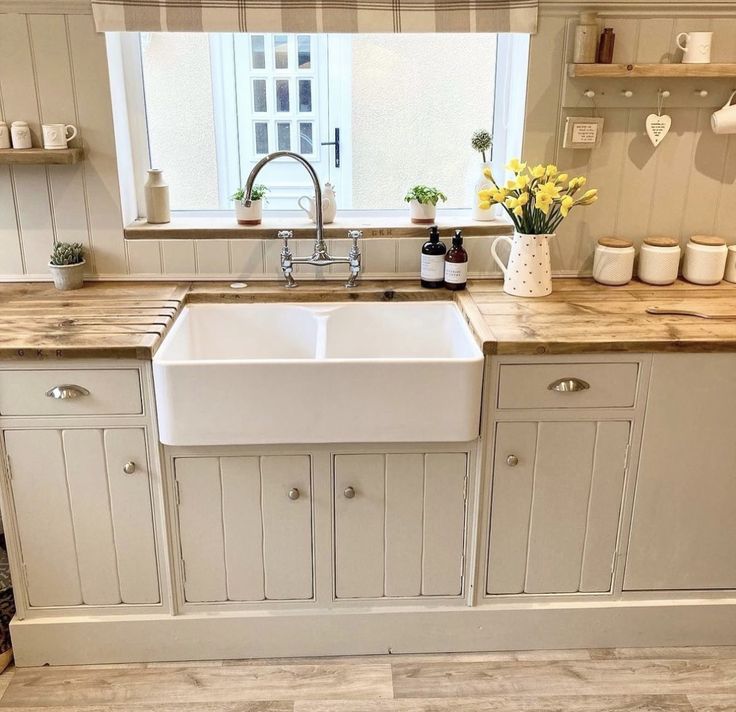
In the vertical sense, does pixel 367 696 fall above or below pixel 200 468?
below

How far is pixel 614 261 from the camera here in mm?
2244

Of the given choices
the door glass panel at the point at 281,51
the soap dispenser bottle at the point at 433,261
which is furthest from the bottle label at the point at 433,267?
the door glass panel at the point at 281,51

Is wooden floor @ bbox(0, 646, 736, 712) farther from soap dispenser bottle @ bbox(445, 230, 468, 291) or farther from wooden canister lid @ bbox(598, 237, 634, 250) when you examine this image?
wooden canister lid @ bbox(598, 237, 634, 250)

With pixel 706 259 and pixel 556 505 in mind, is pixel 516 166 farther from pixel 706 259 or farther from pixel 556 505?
pixel 556 505

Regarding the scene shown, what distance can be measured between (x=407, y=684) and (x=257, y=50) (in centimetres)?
195

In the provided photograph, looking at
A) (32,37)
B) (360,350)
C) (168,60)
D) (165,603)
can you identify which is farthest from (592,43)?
(165,603)

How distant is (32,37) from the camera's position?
81.7 inches

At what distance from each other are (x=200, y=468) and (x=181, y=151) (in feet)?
3.74

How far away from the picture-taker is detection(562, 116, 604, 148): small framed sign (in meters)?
2.19

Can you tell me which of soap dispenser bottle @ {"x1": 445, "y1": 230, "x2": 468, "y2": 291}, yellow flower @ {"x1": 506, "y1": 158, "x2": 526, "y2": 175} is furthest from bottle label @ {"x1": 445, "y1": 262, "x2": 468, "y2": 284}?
yellow flower @ {"x1": 506, "y1": 158, "x2": 526, "y2": 175}

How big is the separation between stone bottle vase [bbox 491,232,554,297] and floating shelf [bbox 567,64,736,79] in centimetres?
47

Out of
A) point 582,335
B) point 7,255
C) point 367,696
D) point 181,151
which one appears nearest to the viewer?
point 582,335

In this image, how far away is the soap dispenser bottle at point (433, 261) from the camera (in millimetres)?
2230

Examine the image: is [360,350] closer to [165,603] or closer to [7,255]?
Result: [165,603]
